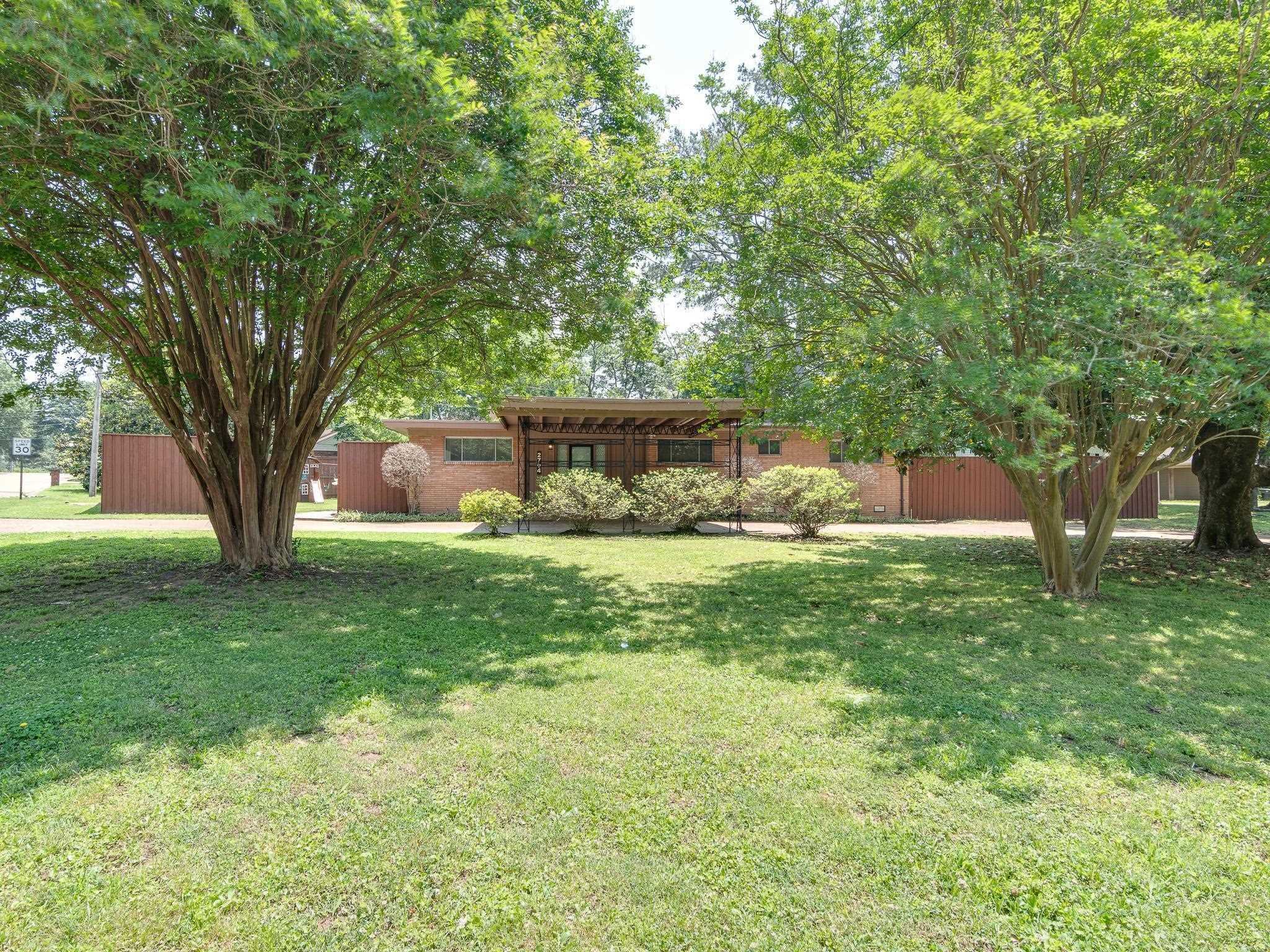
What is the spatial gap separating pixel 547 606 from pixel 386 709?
8.99ft

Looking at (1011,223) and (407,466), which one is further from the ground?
(1011,223)

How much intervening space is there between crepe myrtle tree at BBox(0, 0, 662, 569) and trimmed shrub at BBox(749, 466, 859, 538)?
531cm

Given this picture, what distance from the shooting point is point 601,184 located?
5.87 m

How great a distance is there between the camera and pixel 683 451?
57.1 feet

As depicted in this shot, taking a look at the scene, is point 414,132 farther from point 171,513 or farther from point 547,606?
point 171,513

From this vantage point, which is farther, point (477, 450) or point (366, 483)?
point (366, 483)

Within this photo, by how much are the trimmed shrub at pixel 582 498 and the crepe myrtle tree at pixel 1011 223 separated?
17.5ft

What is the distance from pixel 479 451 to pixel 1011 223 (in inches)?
→ 541

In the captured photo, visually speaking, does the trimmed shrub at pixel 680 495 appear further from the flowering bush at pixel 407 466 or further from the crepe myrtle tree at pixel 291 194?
the flowering bush at pixel 407 466

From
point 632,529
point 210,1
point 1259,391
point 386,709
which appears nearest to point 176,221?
point 210,1

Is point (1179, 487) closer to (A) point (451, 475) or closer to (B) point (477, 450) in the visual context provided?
(B) point (477, 450)

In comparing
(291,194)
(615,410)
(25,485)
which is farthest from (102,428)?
(291,194)

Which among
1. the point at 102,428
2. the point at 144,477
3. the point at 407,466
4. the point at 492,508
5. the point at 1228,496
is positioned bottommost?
the point at 492,508

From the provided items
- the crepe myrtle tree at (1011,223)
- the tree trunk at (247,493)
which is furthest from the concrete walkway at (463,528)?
the crepe myrtle tree at (1011,223)
